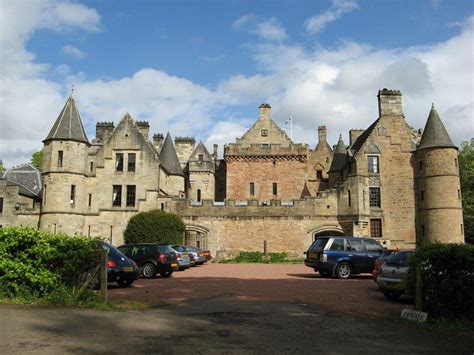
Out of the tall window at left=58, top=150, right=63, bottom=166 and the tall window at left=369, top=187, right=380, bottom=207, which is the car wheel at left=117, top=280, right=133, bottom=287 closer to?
the tall window at left=58, top=150, right=63, bottom=166

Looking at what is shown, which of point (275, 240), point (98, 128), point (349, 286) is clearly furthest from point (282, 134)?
point (349, 286)

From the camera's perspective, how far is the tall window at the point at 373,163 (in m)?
37.8

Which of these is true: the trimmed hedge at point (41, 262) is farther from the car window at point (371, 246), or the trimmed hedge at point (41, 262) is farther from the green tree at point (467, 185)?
the green tree at point (467, 185)

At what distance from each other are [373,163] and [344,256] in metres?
20.8

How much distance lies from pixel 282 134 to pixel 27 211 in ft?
80.2

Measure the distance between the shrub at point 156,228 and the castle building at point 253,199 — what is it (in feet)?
7.47

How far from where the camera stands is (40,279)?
11.0m

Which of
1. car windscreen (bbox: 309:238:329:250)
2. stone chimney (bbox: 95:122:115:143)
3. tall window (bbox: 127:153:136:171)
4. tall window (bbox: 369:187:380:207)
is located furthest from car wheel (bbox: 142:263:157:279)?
stone chimney (bbox: 95:122:115:143)

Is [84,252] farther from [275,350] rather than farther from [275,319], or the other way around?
[275,350]

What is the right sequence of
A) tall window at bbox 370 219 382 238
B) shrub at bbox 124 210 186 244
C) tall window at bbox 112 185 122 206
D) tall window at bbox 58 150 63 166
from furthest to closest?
tall window at bbox 112 185 122 206 < tall window at bbox 370 219 382 238 < tall window at bbox 58 150 63 166 < shrub at bbox 124 210 186 244

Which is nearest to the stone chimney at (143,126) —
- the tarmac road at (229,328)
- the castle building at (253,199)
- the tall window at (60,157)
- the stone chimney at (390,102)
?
the castle building at (253,199)

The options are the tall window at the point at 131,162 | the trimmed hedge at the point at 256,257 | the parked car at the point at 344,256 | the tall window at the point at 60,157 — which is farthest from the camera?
the tall window at the point at 131,162

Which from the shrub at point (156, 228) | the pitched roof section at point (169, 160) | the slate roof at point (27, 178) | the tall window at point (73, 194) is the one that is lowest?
the shrub at point (156, 228)

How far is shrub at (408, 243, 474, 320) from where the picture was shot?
9320mm
